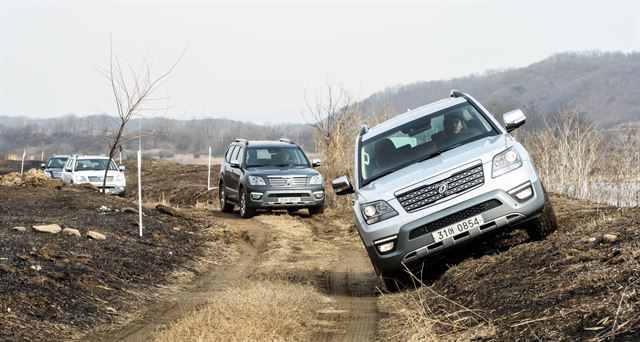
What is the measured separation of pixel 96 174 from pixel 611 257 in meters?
25.9

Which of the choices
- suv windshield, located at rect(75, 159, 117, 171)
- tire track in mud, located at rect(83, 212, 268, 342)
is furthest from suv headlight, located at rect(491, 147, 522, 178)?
suv windshield, located at rect(75, 159, 117, 171)

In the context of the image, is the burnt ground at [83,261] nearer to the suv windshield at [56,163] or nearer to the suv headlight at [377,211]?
the suv headlight at [377,211]

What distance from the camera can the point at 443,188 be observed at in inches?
363

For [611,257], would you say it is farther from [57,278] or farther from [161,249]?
[161,249]

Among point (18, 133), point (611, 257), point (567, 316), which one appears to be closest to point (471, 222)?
point (611, 257)

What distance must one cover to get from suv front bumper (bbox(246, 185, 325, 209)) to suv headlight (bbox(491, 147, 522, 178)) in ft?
38.2

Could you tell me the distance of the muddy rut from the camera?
8.14 meters

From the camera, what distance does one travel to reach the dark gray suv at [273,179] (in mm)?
20781

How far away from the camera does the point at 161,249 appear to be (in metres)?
14.2

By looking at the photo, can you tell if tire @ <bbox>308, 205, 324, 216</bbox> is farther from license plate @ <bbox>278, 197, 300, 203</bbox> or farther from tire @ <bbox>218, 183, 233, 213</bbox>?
tire @ <bbox>218, 183, 233, 213</bbox>

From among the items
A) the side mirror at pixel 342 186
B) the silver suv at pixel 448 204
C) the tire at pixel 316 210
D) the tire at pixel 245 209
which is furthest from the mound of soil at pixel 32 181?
the silver suv at pixel 448 204

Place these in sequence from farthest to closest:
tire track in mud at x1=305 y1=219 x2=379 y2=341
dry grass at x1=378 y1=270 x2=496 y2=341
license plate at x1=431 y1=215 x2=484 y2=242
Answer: license plate at x1=431 y1=215 x2=484 y2=242
tire track in mud at x1=305 y1=219 x2=379 y2=341
dry grass at x1=378 y1=270 x2=496 y2=341

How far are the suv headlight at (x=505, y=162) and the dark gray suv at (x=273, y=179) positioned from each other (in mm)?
11644

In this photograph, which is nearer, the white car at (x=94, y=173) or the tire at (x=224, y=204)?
the tire at (x=224, y=204)
